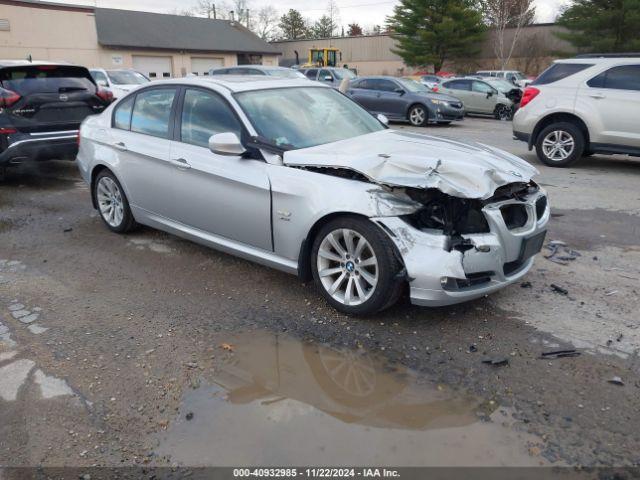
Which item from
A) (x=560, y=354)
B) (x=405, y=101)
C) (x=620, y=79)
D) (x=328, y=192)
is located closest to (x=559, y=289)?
(x=560, y=354)

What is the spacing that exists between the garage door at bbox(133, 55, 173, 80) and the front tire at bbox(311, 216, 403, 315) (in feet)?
124

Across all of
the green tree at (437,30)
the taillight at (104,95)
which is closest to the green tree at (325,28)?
the green tree at (437,30)

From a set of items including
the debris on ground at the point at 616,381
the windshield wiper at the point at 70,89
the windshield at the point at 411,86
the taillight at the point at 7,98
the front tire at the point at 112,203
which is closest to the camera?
the debris on ground at the point at 616,381

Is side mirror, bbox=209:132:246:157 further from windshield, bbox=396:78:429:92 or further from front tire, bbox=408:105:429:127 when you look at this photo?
windshield, bbox=396:78:429:92

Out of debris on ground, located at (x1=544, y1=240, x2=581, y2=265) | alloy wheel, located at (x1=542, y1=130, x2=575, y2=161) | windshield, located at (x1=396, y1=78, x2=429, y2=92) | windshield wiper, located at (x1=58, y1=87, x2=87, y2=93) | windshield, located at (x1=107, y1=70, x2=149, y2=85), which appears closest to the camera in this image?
debris on ground, located at (x1=544, y1=240, x2=581, y2=265)

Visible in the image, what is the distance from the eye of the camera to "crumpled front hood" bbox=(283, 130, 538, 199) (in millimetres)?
3717

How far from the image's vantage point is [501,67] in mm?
43469

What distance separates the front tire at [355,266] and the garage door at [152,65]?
1484 inches

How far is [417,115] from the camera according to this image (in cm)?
1688

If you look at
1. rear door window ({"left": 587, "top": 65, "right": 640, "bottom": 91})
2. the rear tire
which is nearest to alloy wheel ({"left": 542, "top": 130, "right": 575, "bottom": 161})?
rear door window ({"left": 587, "top": 65, "right": 640, "bottom": 91})

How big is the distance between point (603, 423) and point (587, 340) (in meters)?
0.94

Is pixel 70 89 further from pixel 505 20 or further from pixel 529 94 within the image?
pixel 505 20

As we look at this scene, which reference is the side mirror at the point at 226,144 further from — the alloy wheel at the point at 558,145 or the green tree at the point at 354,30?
the green tree at the point at 354,30

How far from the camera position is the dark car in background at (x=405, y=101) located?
1669 cm
